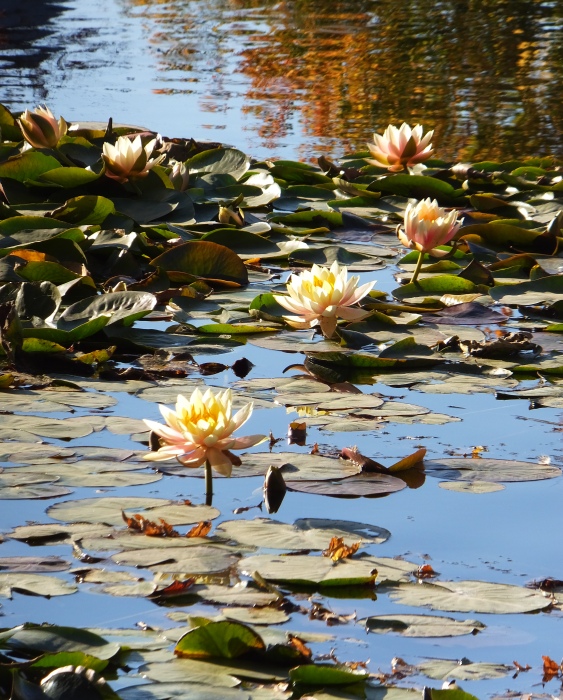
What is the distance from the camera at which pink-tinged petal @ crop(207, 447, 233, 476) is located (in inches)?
65.9

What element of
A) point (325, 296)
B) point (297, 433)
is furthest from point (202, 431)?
point (325, 296)

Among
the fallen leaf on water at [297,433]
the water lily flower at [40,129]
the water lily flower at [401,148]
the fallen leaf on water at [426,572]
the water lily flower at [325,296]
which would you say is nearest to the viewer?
the fallen leaf on water at [426,572]

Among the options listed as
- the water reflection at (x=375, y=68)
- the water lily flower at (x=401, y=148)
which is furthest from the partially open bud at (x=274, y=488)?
the water reflection at (x=375, y=68)

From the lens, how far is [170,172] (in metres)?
3.92

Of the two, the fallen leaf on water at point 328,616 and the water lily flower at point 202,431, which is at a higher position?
the water lily flower at point 202,431

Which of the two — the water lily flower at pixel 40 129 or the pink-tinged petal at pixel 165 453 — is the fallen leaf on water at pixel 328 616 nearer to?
the pink-tinged petal at pixel 165 453

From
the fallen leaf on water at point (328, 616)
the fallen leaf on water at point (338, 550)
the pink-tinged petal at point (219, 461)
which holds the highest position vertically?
the pink-tinged petal at point (219, 461)

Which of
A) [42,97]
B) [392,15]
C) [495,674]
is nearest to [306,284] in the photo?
[495,674]

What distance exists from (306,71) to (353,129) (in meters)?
2.12

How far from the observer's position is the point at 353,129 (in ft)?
20.0

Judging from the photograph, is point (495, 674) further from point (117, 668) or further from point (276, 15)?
point (276, 15)

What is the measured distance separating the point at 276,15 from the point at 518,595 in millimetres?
10721

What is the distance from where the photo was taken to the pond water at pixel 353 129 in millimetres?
1337

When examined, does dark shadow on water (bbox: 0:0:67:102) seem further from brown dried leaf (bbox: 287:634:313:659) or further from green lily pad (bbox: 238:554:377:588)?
brown dried leaf (bbox: 287:634:313:659)
